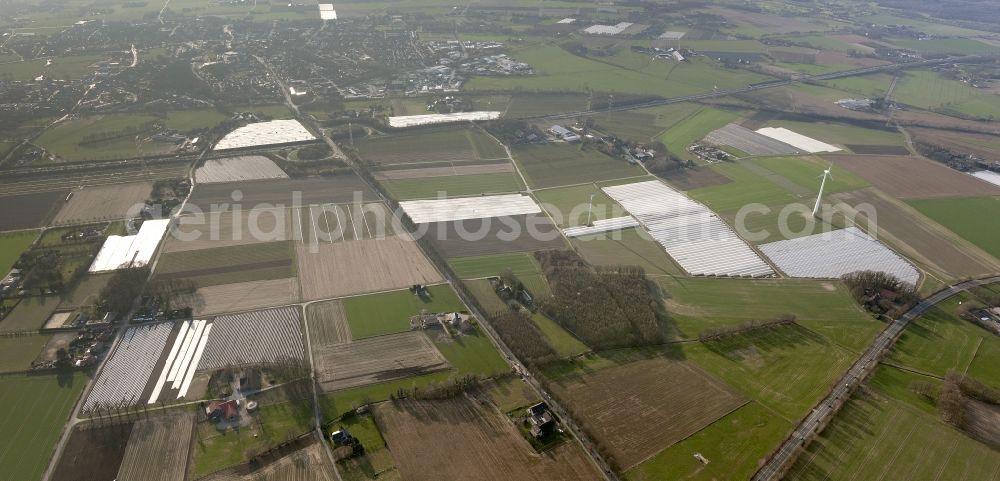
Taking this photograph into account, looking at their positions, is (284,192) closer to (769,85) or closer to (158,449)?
(158,449)

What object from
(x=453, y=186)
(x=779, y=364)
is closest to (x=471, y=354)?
(x=779, y=364)

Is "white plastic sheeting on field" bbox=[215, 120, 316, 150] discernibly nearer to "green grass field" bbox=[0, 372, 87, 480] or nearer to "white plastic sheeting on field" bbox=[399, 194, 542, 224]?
"white plastic sheeting on field" bbox=[399, 194, 542, 224]

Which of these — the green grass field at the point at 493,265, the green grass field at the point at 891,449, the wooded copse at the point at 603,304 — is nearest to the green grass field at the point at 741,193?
the wooded copse at the point at 603,304

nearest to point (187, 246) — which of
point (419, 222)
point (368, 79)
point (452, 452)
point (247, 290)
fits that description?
point (247, 290)

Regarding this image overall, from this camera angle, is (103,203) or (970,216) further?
(970,216)

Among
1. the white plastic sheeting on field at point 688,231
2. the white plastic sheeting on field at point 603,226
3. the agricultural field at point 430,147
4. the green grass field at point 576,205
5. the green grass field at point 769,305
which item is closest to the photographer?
the green grass field at point 769,305

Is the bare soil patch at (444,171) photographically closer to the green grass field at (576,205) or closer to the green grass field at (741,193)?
the green grass field at (576,205)
